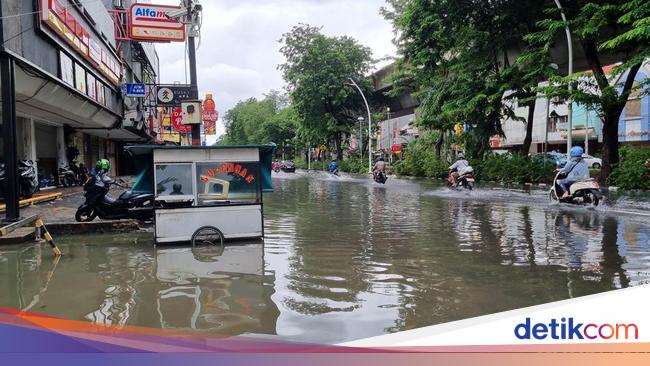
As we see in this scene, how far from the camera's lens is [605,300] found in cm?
469

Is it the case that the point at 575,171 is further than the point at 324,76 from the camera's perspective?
No

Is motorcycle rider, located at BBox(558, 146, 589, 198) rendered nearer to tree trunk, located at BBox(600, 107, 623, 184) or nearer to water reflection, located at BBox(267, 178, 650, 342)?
water reflection, located at BBox(267, 178, 650, 342)

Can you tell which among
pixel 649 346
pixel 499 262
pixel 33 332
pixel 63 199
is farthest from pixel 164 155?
pixel 63 199

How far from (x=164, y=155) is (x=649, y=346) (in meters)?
6.57

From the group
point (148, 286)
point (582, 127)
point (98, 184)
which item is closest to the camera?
point (148, 286)

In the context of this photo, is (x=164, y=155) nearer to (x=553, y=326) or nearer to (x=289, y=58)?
(x=553, y=326)

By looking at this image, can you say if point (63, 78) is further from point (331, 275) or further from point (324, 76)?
point (324, 76)

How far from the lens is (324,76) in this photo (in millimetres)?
44375

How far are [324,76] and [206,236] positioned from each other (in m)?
37.4

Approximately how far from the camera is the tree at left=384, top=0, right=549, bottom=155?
909 inches

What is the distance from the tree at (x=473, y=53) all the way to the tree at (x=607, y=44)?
7.92ft

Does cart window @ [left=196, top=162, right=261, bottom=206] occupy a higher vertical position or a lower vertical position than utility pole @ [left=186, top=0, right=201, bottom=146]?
lower

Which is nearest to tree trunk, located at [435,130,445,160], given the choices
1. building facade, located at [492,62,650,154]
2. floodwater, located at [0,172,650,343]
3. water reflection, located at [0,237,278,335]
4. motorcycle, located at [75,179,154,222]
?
building facade, located at [492,62,650,154]

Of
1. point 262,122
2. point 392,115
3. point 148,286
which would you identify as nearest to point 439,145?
point 392,115
